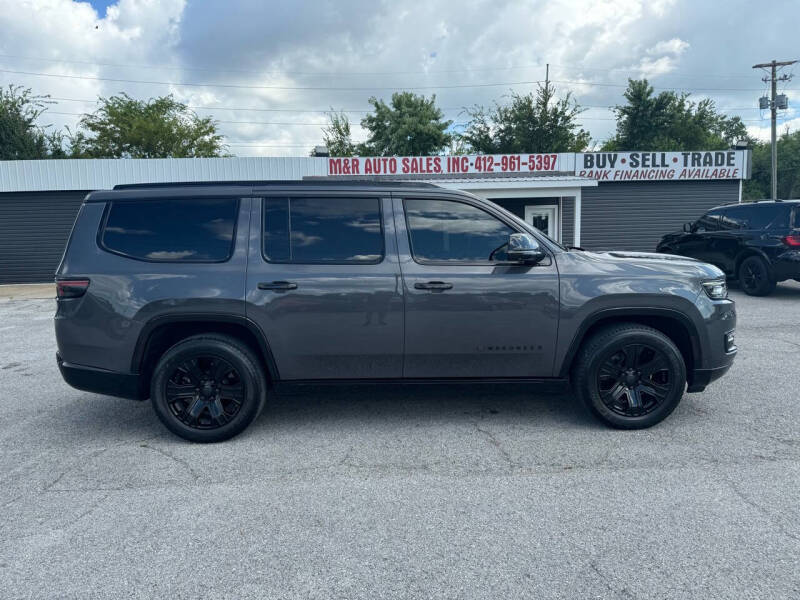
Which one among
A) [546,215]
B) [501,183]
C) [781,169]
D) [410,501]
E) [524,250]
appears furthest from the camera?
[781,169]

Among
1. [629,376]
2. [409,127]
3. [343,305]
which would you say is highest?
[409,127]

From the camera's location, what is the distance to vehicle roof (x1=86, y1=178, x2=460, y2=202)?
13.9ft

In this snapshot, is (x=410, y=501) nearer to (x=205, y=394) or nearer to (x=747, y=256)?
(x=205, y=394)

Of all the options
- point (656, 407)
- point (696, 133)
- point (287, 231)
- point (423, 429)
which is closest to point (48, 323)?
point (287, 231)

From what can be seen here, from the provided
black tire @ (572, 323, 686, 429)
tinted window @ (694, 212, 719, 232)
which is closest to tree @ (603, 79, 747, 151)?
tinted window @ (694, 212, 719, 232)

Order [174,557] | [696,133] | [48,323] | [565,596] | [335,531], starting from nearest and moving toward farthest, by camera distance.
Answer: [565,596]
[174,557]
[335,531]
[48,323]
[696,133]

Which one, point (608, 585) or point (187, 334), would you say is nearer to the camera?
point (608, 585)

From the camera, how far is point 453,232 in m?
4.27

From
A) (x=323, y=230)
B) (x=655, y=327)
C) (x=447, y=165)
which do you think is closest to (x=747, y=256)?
(x=655, y=327)

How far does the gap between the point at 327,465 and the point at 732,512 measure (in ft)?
7.99

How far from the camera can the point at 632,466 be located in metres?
3.61

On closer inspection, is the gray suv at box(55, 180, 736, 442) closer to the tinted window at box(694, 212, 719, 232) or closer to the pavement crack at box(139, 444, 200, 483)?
the pavement crack at box(139, 444, 200, 483)

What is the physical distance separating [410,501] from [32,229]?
60.5ft

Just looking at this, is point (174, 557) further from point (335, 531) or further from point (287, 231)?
point (287, 231)
